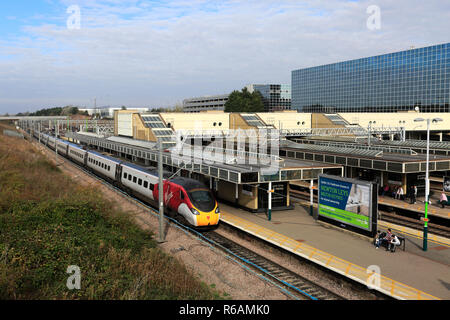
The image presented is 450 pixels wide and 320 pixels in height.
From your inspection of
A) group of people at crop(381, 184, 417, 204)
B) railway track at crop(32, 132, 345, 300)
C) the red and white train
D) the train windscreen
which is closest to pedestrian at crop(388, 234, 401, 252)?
railway track at crop(32, 132, 345, 300)

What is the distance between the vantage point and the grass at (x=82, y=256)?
12375 mm

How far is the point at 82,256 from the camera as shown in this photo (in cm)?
1488

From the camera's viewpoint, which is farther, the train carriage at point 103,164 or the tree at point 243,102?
the tree at point 243,102

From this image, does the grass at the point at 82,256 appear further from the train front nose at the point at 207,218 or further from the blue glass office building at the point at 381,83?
the blue glass office building at the point at 381,83

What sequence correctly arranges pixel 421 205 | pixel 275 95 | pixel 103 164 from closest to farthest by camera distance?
pixel 421 205, pixel 103 164, pixel 275 95

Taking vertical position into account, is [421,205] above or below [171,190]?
below

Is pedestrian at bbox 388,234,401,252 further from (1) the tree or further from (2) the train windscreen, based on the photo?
(1) the tree

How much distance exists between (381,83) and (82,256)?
4033 inches

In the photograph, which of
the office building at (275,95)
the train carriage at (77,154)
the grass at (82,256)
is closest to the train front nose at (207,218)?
the grass at (82,256)

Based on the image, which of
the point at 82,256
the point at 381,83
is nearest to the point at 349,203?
the point at 82,256

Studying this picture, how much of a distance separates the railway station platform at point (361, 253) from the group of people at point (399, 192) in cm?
667

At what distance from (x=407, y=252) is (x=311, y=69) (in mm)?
108382

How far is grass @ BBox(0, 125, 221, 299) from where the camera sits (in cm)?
1238

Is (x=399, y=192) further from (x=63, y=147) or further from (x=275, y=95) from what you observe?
(x=275, y=95)
